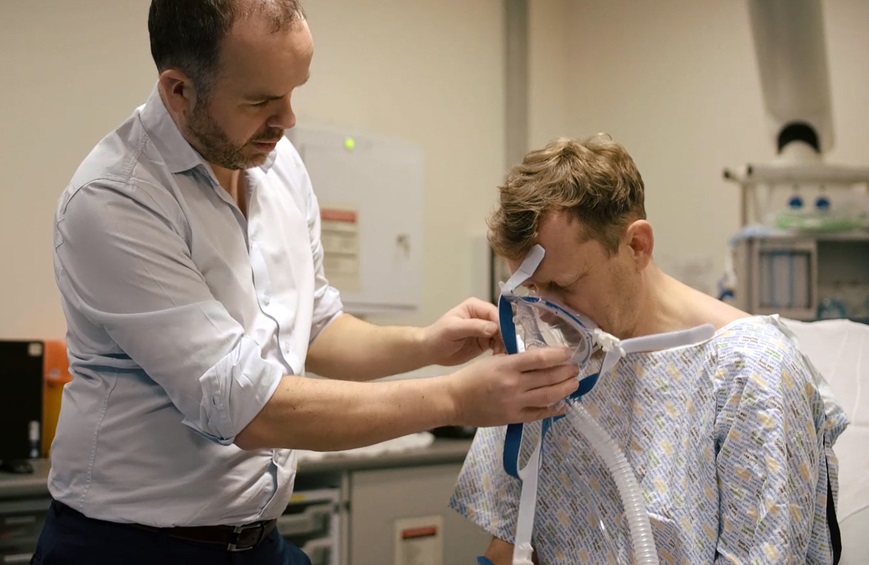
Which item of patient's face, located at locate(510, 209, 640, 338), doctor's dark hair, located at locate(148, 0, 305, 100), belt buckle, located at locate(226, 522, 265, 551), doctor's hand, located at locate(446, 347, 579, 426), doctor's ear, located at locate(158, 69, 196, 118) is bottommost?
belt buckle, located at locate(226, 522, 265, 551)

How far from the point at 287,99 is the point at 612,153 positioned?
57 centimetres

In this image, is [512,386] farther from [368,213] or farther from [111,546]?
[368,213]

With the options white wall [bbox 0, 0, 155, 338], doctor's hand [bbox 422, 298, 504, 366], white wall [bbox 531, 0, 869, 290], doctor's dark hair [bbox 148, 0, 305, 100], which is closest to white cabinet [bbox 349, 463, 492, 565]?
white wall [bbox 0, 0, 155, 338]

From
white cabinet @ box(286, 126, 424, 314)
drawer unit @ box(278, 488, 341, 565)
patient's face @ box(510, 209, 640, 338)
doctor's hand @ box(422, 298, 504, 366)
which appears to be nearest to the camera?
patient's face @ box(510, 209, 640, 338)

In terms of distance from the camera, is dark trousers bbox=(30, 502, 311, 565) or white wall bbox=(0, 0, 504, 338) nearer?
dark trousers bbox=(30, 502, 311, 565)

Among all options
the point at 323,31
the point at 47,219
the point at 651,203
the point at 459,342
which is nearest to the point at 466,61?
the point at 323,31

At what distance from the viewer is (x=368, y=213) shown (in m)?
3.61

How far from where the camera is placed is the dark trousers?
144cm

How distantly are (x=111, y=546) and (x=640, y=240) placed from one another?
1021 mm

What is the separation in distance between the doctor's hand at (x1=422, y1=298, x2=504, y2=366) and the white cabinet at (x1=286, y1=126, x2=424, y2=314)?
5.85 feet

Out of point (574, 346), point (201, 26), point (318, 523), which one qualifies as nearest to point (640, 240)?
point (574, 346)

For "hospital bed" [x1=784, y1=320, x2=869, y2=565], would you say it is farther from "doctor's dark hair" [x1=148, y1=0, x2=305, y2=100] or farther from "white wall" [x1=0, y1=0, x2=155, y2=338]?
"white wall" [x1=0, y1=0, x2=155, y2=338]

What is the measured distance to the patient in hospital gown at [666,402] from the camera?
1.46 metres

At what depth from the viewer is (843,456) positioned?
1.85 meters
